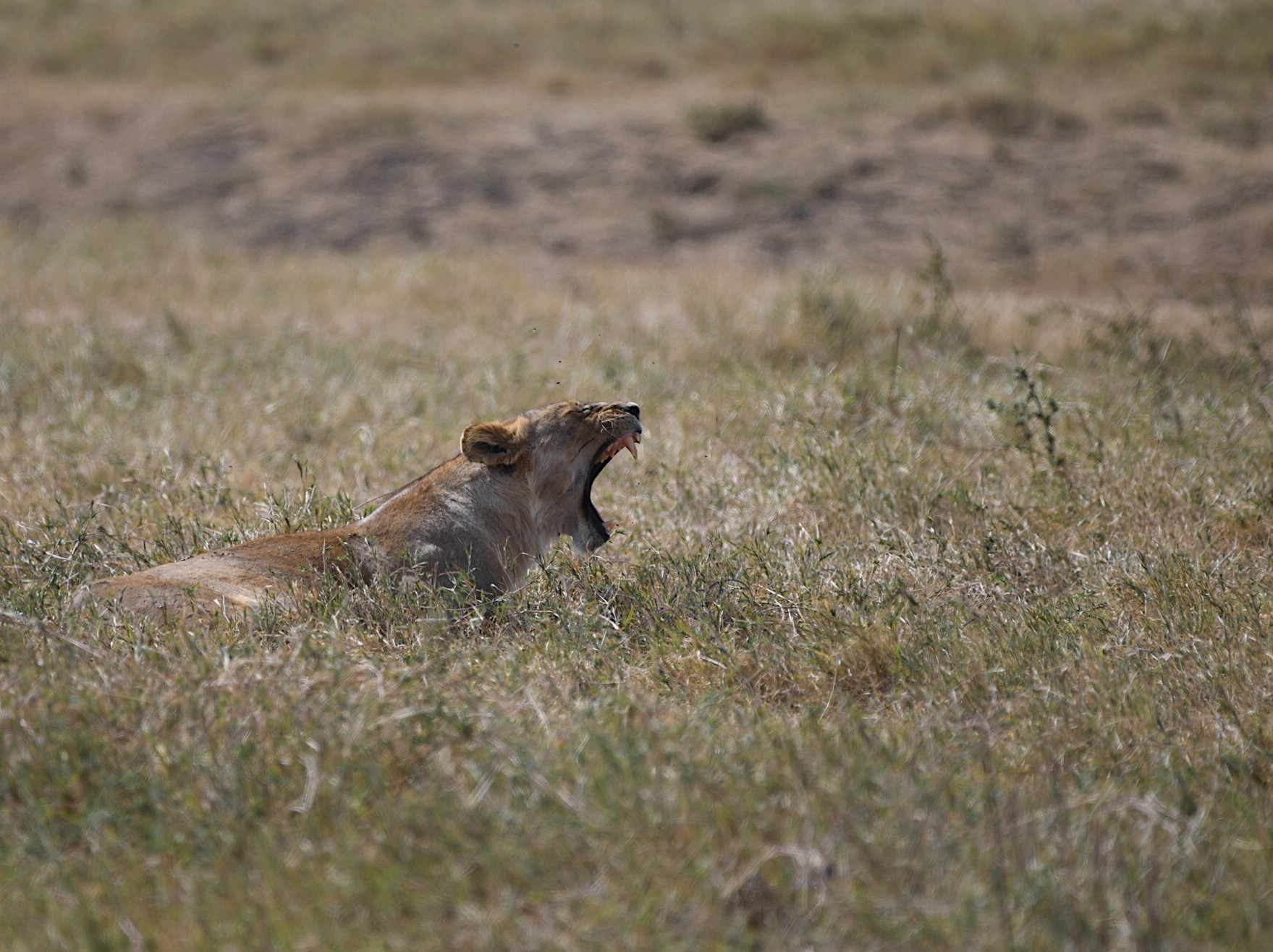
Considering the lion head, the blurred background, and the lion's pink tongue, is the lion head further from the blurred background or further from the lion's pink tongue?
the blurred background

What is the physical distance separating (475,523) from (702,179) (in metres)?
11.5

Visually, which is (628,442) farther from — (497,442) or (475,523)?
(475,523)

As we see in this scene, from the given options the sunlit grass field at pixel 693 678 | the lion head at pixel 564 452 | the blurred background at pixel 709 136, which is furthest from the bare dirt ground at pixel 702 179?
the lion head at pixel 564 452

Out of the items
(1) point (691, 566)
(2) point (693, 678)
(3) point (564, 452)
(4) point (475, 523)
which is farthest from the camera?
(3) point (564, 452)

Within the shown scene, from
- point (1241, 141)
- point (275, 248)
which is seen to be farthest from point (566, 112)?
point (1241, 141)

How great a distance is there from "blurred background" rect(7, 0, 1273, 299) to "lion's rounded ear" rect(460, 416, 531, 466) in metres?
7.44

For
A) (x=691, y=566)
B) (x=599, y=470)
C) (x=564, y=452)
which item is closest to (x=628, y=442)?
(x=599, y=470)

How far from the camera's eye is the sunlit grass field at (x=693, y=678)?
9.41 feet

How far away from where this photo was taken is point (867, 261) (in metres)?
13.7

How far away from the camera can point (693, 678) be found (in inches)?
171

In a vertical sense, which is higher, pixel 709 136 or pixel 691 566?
pixel 709 136

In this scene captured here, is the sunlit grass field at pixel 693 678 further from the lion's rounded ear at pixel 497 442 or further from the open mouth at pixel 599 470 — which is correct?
the lion's rounded ear at pixel 497 442

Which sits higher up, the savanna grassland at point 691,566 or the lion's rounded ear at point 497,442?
the lion's rounded ear at point 497,442

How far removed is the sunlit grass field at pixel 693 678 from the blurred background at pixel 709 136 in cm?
544
